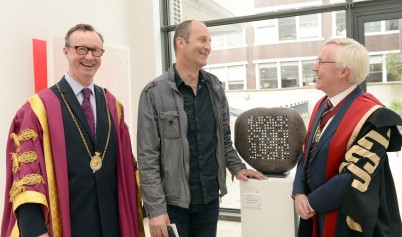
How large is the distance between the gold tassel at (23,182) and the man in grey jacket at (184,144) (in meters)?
0.45

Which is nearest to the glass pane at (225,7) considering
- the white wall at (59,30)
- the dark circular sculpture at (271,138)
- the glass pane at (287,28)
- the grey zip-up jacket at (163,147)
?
the glass pane at (287,28)

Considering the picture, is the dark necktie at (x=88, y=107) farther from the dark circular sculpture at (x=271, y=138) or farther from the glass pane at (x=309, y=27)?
the glass pane at (x=309, y=27)

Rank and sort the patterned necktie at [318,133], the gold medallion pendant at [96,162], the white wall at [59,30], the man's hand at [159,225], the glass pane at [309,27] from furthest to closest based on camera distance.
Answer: the glass pane at [309,27] → the white wall at [59,30] → the patterned necktie at [318,133] → the man's hand at [159,225] → the gold medallion pendant at [96,162]

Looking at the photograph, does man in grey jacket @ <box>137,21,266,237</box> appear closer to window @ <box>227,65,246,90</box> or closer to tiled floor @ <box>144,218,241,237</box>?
tiled floor @ <box>144,218,241,237</box>

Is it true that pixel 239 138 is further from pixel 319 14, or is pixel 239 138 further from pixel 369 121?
pixel 319 14

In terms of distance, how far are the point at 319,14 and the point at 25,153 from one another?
9.52 feet

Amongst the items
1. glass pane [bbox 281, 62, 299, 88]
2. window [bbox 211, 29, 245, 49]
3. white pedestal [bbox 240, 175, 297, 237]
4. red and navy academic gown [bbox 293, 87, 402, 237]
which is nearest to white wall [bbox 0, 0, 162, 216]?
window [bbox 211, 29, 245, 49]

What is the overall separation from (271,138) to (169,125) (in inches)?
24.2

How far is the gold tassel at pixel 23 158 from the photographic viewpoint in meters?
1.30

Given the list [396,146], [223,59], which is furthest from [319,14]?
[396,146]

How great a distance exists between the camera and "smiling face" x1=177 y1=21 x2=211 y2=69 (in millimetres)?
1671

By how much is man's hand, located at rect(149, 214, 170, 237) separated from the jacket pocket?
36 centimetres

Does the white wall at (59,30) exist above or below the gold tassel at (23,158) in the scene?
above

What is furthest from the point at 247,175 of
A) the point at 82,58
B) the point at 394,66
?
the point at 394,66
